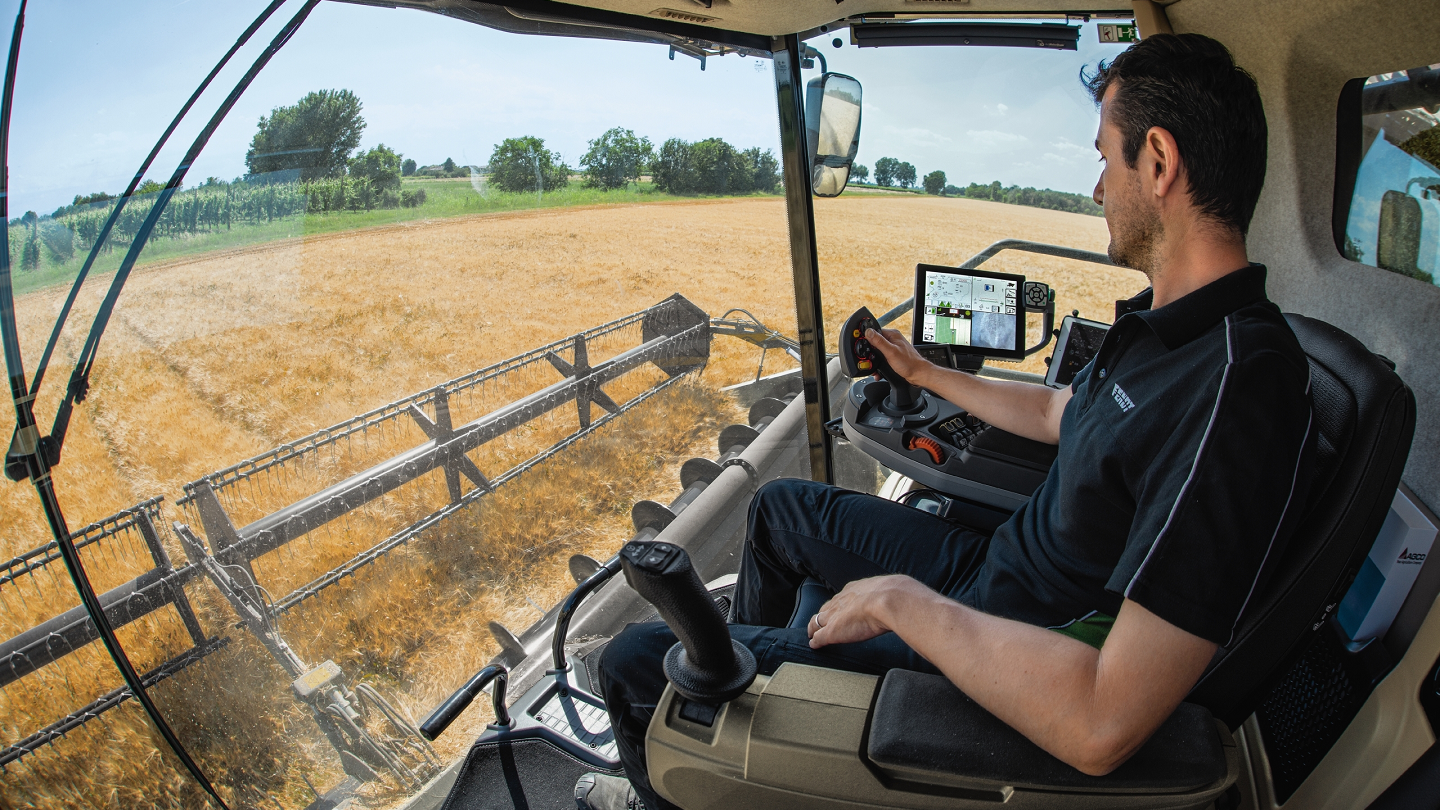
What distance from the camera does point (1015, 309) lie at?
2.37m

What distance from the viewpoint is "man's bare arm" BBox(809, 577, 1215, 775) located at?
2.60ft

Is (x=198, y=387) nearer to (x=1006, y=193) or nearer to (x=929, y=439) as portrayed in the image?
(x=929, y=439)

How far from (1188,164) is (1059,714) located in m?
0.81

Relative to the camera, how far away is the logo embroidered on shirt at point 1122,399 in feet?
3.44

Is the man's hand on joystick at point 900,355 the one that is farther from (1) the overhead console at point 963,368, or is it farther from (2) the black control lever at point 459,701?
(2) the black control lever at point 459,701

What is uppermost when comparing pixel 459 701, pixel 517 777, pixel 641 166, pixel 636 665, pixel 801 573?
pixel 641 166

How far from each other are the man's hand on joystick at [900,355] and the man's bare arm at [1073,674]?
101 centimetres

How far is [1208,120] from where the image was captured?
3.35 feet

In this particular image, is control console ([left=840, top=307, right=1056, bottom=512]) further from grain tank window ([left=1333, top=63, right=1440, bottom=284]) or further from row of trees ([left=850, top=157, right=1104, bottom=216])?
row of trees ([left=850, top=157, right=1104, bottom=216])

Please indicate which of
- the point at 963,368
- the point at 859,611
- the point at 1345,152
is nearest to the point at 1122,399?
the point at 859,611

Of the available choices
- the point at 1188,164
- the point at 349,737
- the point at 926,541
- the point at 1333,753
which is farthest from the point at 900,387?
the point at 349,737

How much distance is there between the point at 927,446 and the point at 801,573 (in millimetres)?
572

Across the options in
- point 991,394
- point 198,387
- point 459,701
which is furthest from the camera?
point 991,394

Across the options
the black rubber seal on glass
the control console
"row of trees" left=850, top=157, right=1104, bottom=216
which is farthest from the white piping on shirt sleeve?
"row of trees" left=850, top=157, right=1104, bottom=216
